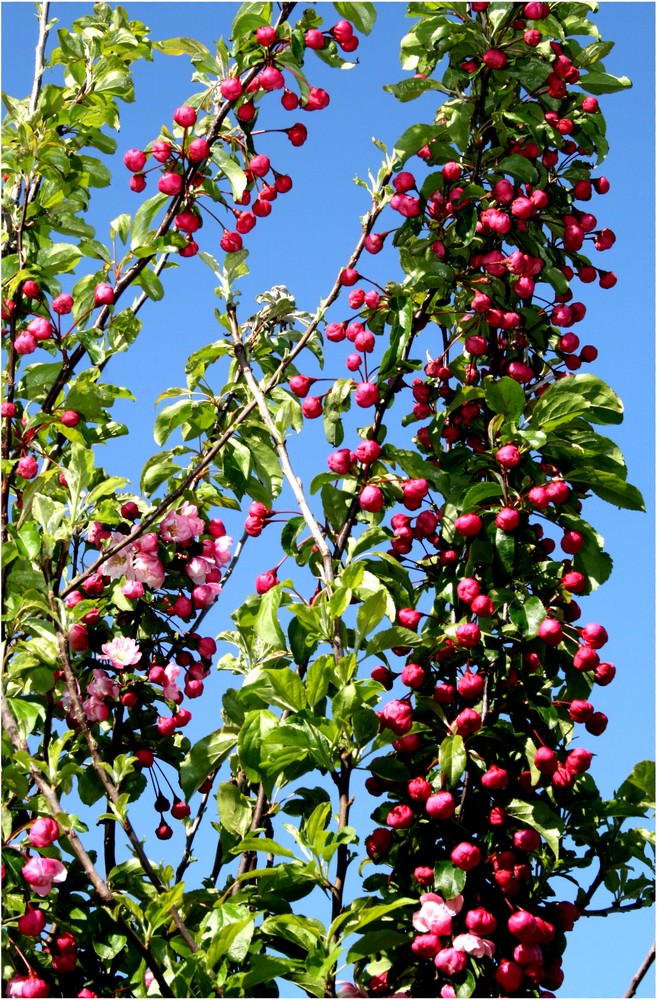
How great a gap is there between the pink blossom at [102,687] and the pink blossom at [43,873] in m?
0.58

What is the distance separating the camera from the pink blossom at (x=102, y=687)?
308cm

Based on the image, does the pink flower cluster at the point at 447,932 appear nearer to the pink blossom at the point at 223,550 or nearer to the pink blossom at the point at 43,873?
the pink blossom at the point at 43,873

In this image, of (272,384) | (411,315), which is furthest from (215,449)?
(411,315)

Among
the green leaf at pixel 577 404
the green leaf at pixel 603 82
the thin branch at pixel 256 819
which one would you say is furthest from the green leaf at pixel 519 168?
the thin branch at pixel 256 819

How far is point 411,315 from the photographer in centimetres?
299

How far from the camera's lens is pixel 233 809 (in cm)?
280

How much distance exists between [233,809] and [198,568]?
71 centimetres

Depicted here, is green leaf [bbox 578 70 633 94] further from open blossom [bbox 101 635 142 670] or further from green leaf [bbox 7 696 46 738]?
green leaf [bbox 7 696 46 738]

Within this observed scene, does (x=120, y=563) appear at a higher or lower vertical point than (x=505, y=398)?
lower

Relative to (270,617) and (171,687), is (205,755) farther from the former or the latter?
(270,617)

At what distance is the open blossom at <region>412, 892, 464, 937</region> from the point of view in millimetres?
2555

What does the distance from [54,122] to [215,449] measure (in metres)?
1.31

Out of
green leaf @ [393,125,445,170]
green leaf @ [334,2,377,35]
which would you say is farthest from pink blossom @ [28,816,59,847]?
green leaf @ [334,2,377,35]

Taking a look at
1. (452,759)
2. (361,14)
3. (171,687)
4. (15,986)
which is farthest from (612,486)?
(15,986)
